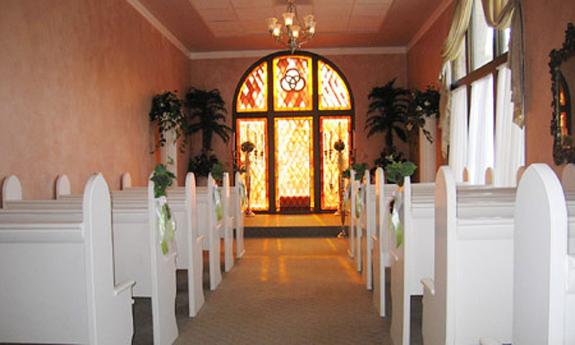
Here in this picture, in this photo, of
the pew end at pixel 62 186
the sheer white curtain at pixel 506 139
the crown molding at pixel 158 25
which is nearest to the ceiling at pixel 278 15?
the crown molding at pixel 158 25

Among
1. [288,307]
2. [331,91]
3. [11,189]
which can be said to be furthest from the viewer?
[331,91]

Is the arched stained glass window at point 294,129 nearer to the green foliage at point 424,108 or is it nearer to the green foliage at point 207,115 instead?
the green foliage at point 207,115

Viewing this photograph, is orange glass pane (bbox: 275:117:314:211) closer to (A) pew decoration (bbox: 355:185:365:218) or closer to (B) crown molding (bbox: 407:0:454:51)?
(B) crown molding (bbox: 407:0:454:51)

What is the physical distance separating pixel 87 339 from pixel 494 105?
15.7ft

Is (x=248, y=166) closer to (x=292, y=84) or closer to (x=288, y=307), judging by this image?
(x=292, y=84)

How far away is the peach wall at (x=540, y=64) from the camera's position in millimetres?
3920

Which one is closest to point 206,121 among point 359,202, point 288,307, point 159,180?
Result: point 359,202

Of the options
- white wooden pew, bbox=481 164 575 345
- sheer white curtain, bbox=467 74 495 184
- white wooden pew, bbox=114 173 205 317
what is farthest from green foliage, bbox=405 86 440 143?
white wooden pew, bbox=481 164 575 345

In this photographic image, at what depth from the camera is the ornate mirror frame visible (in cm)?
361

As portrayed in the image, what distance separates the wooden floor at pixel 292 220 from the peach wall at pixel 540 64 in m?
4.15

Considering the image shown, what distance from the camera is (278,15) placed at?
748cm

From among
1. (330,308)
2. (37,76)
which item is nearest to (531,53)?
(330,308)

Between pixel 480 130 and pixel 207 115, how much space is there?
551 centimetres

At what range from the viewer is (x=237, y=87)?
10.1 meters
